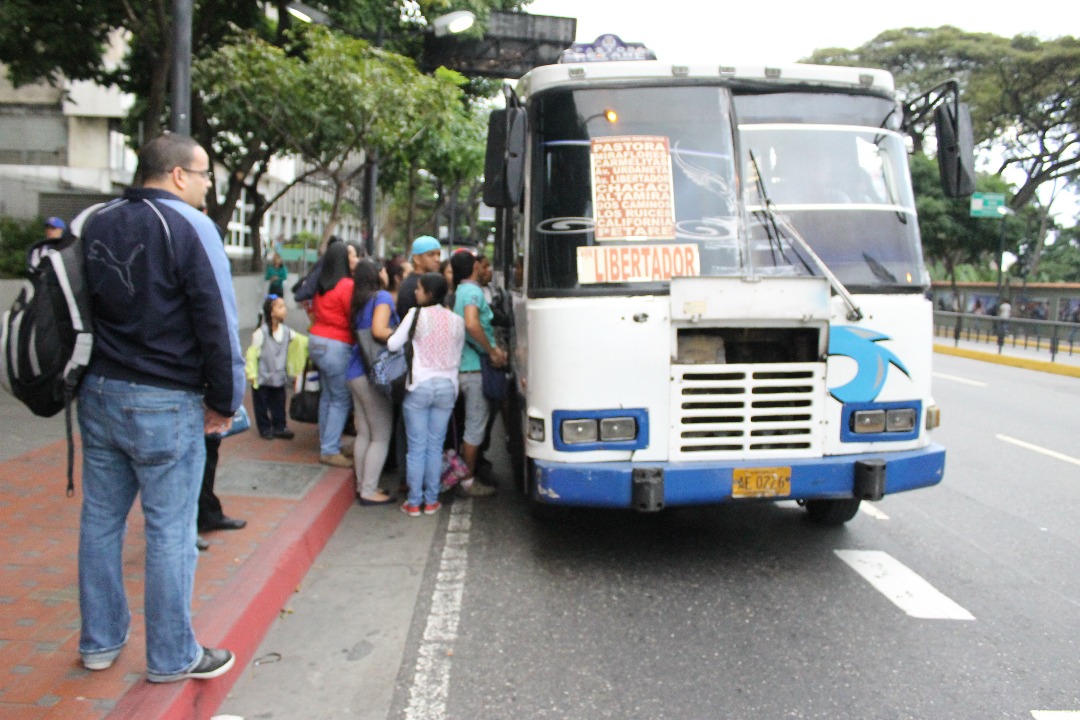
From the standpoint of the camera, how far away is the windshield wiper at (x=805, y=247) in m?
5.00

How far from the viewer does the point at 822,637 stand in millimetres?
4414

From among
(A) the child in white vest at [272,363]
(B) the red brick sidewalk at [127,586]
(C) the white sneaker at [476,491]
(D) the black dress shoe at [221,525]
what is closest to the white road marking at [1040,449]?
(C) the white sneaker at [476,491]

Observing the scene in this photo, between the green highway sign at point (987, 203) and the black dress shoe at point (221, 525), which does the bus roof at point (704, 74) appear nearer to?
the black dress shoe at point (221, 525)

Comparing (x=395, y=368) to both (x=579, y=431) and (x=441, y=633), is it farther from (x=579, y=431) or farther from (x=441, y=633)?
(x=441, y=633)

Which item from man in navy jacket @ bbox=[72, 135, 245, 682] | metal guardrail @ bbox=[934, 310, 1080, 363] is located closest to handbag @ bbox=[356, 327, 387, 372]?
man in navy jacket @ bbox=[72, 135, 245, 682]

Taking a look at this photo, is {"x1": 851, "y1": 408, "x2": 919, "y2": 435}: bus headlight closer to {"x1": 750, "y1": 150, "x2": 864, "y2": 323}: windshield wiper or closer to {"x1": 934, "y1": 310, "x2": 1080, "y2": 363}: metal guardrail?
{"x1": 750, "y1": 150, "x2": 864, "y2": 323}: windshield wiper

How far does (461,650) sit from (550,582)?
1022mm

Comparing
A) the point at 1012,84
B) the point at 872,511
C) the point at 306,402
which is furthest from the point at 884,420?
the point at 1012,84

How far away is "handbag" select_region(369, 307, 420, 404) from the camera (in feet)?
20.2

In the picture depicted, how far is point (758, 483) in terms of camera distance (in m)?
4.93

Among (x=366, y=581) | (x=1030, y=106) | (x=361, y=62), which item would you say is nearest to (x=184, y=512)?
(x=366, y=581)

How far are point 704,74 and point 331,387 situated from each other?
3.50m

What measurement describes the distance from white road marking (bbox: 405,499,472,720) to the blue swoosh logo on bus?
7.62 ft

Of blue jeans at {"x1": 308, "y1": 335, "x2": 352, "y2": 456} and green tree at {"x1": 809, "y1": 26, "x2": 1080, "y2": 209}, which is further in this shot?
green tree at {"x1": 809, "y1": 26, "x2": 1080, "y2": 209}
